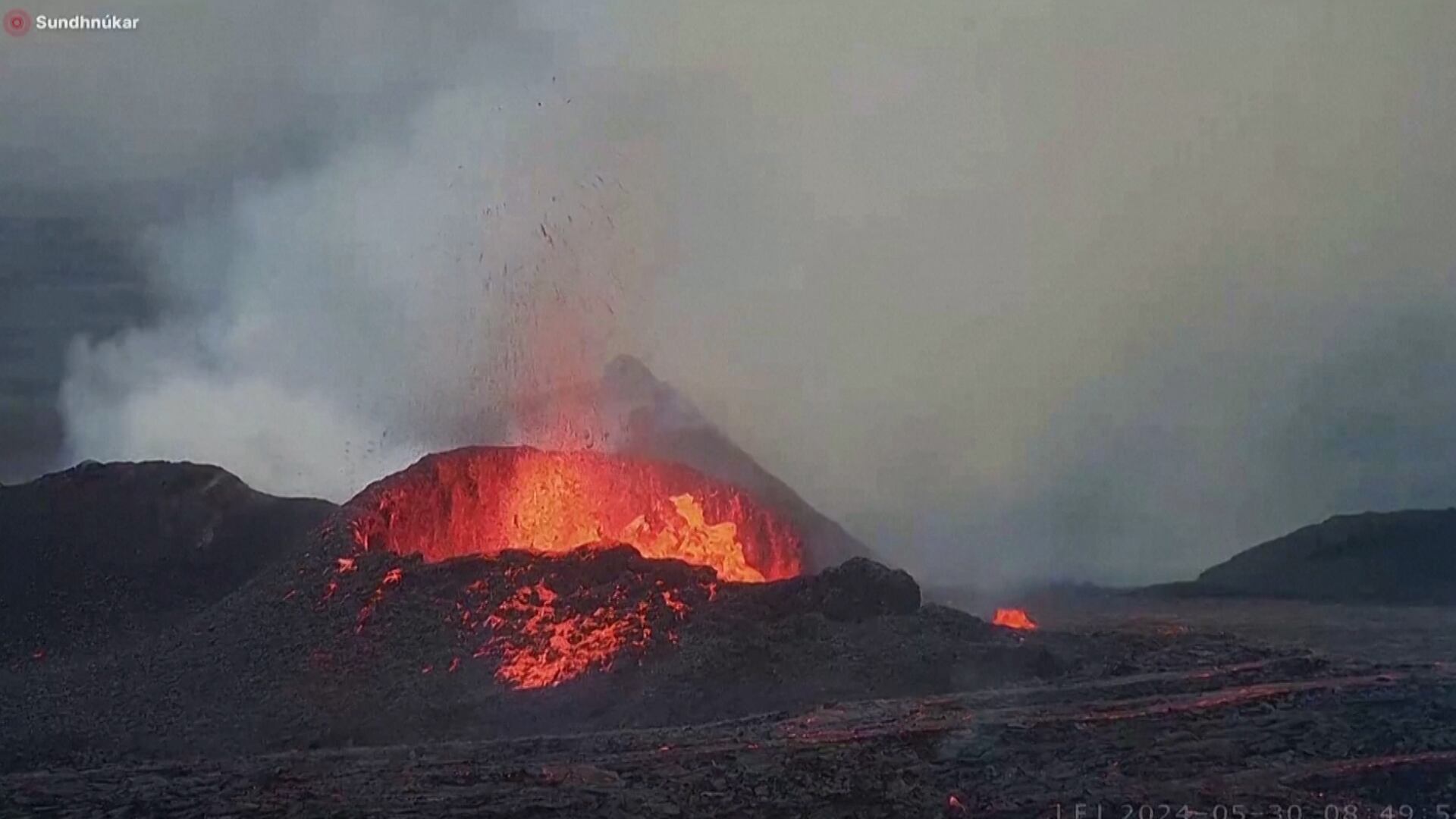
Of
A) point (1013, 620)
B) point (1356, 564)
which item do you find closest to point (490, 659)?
point (1013, 620)

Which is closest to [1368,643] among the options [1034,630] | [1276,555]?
[1034,630]

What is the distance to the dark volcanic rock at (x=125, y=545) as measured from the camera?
141 ft

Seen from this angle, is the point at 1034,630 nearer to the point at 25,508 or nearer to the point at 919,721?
the point at 919,721

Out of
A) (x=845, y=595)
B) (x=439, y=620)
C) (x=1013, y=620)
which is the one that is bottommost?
(x=1013, y=620)

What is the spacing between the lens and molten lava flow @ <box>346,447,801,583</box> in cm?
4350

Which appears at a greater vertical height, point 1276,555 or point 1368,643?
point 1276,555

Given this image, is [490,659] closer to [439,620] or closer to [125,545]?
[439,620]

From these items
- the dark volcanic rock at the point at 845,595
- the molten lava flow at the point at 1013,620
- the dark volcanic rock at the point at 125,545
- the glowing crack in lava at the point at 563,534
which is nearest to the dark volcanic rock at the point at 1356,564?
the molten lava flow at the point at 1013,620

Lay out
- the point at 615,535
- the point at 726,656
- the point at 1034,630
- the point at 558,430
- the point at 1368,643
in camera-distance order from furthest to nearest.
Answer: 1. the point at 558,430
2. the point at 615,535
3. the point at 1368,643
4. the point at 1034,630
5. the point at 726,656

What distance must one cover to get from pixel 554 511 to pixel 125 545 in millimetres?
13220

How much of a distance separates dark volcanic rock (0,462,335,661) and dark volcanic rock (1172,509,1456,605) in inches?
1726

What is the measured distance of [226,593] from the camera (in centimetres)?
4531

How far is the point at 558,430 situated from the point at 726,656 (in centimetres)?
1937

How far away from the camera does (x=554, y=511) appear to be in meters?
45.8
